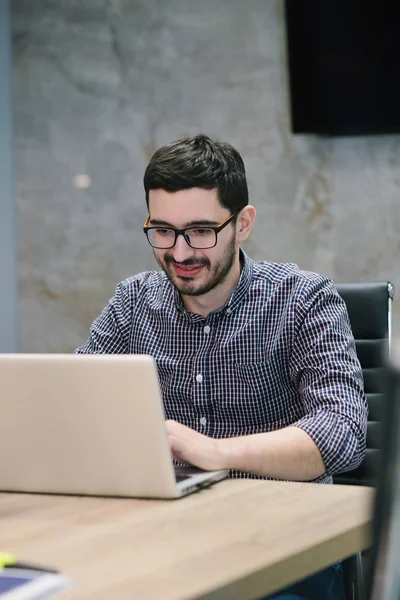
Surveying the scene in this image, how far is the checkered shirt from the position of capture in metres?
1.68

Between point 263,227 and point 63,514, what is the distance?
2221mm

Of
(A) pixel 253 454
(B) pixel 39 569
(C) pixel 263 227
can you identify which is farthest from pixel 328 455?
(C) pixel 263 227

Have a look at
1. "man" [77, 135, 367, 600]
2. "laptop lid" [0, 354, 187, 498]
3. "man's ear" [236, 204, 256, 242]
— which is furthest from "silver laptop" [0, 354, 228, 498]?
"man's ear" [236, 204, 256, 242]

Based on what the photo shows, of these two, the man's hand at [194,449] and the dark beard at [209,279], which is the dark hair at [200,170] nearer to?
the dark beard at [209,279]

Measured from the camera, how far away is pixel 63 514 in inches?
46.4

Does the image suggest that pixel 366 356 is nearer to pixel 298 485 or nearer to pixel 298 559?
pixel 298 485

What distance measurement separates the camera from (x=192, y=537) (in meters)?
1.03

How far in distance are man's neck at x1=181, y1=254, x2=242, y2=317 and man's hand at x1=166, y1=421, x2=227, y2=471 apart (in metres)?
0.50

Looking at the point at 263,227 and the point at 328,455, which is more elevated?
the point at 263,227

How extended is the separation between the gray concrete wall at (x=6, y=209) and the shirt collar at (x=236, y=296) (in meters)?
1.89

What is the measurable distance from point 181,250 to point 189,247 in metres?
0.02

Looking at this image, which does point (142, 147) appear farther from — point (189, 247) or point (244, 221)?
point (189, 247)

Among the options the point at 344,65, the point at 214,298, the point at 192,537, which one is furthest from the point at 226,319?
the point at 344,65

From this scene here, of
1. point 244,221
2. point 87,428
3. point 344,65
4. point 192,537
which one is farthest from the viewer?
point 344,65
